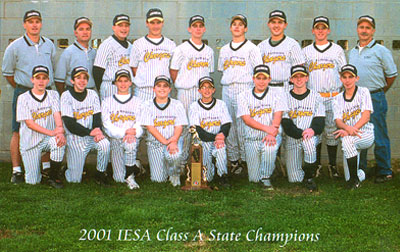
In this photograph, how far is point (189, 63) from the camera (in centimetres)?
619

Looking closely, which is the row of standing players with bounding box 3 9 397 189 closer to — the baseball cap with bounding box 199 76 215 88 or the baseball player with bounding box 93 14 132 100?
the baseball player with bounding box 93 14 132 100

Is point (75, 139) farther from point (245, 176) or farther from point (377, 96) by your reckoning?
point (377, 96)

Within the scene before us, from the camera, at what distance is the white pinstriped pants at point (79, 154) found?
586cm

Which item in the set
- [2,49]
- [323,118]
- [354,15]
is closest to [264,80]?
[323,118]

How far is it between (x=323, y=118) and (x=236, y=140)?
1045 millimetres

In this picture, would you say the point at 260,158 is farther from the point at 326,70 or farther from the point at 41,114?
the point at 41,114

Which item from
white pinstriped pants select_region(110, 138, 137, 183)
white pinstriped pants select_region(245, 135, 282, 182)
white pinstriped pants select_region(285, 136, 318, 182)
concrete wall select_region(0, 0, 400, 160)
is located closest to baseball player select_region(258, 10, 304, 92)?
white pinstriped pants select_region(285, 136, 318, 182)

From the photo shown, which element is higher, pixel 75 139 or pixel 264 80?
pixel 264 80

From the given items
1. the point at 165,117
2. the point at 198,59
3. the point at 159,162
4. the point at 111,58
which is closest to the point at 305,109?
the point at 198,59

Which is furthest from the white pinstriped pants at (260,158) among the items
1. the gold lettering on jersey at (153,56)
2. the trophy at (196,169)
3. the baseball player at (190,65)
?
the gold lettering on jersey at (153,56)

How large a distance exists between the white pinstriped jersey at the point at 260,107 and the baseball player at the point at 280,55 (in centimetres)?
31

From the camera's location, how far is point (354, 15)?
7.09m

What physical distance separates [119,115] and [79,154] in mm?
597

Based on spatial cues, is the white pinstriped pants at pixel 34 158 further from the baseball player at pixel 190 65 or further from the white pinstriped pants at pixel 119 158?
the baseball player at pixel 190 65
